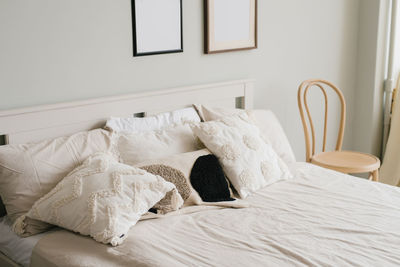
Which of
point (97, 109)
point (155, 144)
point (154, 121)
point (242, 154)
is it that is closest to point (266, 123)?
point (242, 154)

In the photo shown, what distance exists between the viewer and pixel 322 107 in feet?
12.8

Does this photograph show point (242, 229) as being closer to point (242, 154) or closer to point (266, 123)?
point (242, 154)

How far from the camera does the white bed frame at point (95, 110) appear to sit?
2330 millimetres

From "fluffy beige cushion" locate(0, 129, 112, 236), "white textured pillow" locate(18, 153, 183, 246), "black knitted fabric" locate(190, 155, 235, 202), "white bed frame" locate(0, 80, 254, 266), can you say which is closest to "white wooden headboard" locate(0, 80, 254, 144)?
"white bed frame" locate(0, 80, 254, 266)

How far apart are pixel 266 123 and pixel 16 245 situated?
1.59 metres

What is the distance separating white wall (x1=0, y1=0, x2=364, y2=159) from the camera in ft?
7.75

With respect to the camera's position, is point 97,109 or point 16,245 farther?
point 97,109

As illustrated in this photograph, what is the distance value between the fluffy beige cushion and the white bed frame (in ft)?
0.36

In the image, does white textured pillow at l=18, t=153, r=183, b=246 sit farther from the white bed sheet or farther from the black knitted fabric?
the black knitted fabric

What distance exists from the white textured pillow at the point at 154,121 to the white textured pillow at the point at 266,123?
0.07 m

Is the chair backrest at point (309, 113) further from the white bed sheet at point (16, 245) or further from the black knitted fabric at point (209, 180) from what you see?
the white bed sheet at point (16, 245)

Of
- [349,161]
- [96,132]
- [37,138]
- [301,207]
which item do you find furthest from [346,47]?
[37,138]

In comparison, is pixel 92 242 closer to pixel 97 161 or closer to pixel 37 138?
pixel 97 161

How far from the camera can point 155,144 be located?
99.0 inches
